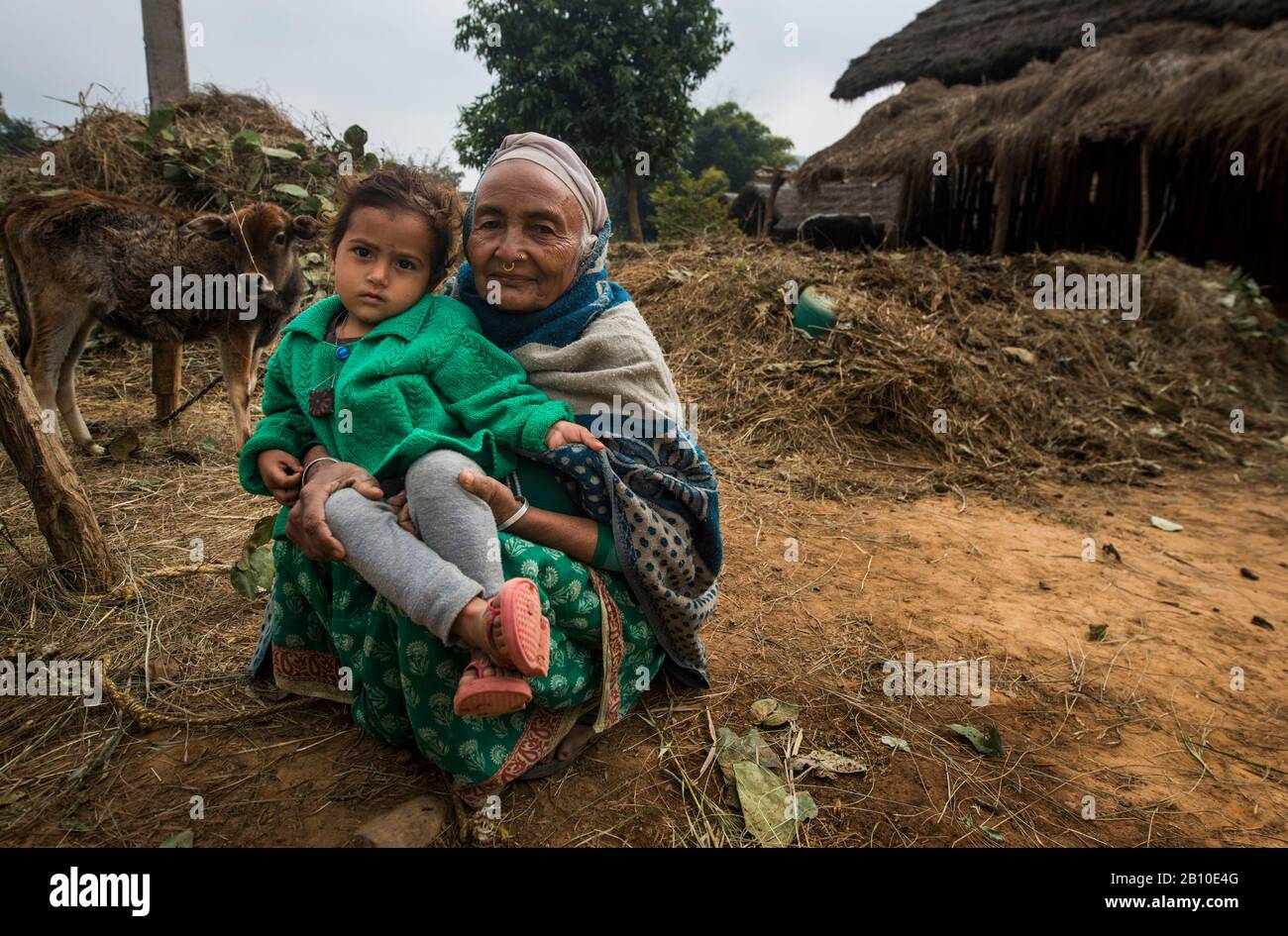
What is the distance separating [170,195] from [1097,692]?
28.1ft

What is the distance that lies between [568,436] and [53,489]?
6.75 ft

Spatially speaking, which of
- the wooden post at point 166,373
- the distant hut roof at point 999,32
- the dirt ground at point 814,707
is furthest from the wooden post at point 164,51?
the distant hut roof at point 999,32

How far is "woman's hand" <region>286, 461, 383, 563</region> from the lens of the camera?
1457 mm

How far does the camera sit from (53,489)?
7.80ft

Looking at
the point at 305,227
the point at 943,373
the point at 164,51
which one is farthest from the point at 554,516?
the point at 164,51

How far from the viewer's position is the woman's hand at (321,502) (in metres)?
1.46

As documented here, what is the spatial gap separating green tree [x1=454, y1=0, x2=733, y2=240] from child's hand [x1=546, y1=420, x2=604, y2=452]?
17.6 m

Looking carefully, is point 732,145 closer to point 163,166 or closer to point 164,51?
point 164,51

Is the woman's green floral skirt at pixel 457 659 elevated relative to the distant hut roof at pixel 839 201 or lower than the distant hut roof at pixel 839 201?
lower

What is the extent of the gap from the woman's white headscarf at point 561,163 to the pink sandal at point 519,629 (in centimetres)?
99

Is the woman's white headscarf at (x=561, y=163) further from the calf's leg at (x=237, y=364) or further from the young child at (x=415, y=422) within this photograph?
the calf's leg at (x=237, y=364)

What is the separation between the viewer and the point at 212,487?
3883mm
